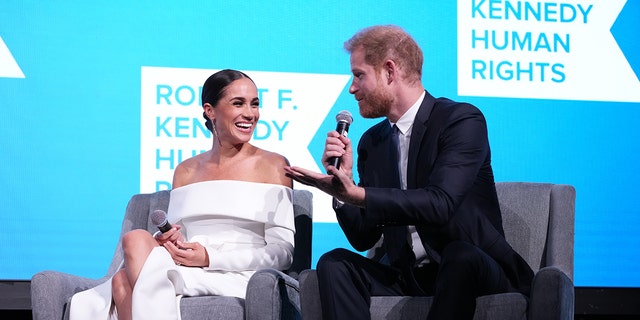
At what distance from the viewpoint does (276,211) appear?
11.6 ft

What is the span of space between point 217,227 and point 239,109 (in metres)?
0.51

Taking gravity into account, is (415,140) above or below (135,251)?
above

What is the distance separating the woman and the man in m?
0.45

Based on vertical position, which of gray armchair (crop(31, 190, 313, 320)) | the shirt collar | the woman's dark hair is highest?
the woman's dark hair

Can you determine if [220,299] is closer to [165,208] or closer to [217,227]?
[217,227]

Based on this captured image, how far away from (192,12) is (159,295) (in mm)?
1752

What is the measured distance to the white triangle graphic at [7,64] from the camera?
4117 mm

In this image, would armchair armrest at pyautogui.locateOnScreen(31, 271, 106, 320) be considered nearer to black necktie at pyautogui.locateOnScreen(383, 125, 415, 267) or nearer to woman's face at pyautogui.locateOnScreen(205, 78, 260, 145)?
woman's face at pyautogui.locateOnScreen(205, 78, 260, 145)

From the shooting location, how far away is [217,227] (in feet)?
11.8

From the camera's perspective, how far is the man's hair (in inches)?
128

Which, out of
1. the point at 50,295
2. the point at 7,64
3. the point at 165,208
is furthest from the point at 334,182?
the point at 7,64

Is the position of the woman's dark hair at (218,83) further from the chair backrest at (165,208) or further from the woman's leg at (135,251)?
the woman's leg at (135,251)

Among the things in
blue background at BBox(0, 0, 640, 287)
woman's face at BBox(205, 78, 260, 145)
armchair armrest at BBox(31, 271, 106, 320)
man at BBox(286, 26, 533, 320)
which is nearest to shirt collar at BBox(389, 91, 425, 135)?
man at BBox(286, 26, 533, 320)

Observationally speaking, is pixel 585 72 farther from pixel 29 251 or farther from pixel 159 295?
pixel 29 251
